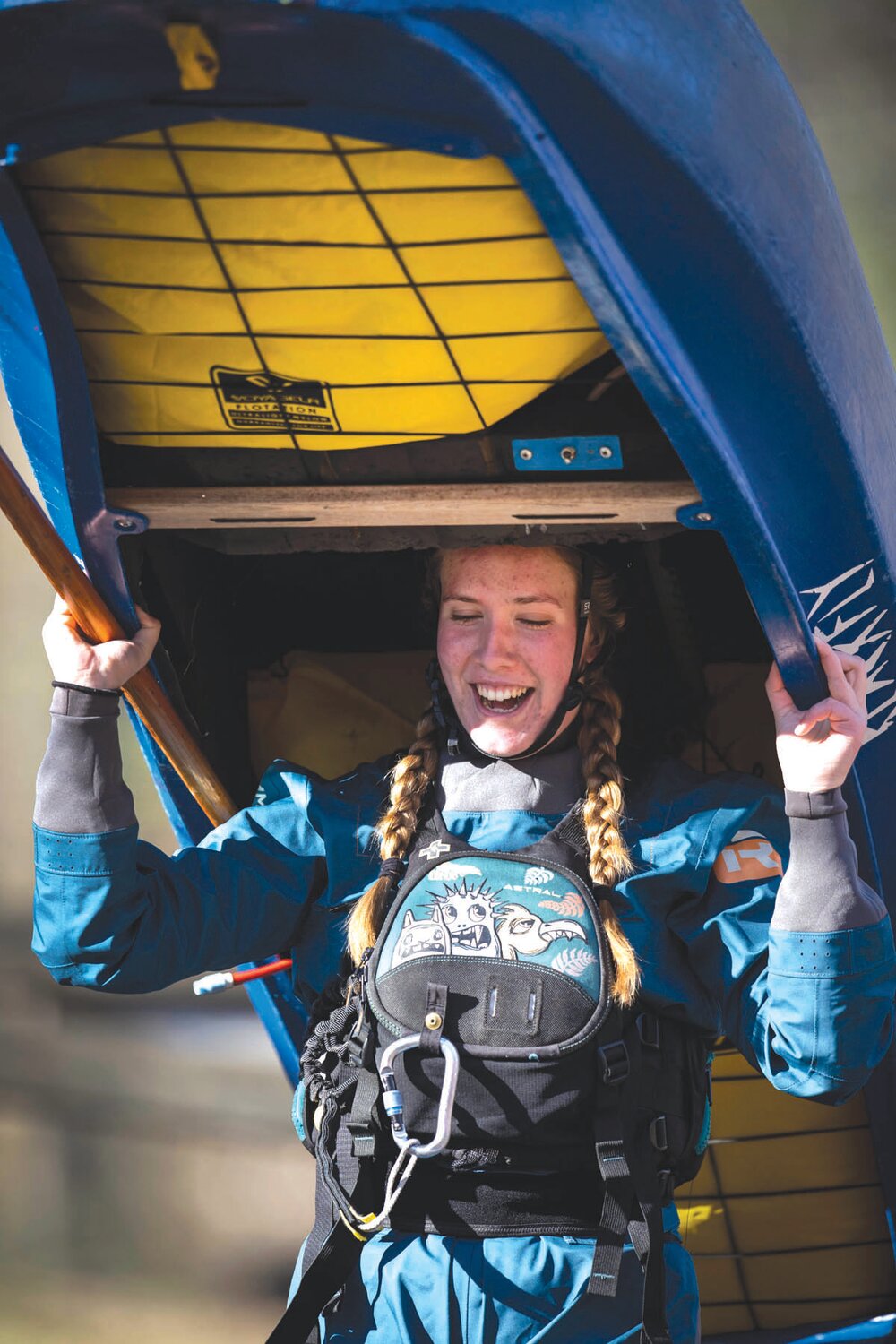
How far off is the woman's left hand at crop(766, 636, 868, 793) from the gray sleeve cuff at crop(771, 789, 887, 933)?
0.06ft

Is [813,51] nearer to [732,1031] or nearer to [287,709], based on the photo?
[287,709]

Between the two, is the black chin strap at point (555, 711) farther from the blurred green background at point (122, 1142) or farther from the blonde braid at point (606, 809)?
the blurred green background at point (122, 1142)

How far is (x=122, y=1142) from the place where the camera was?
4469 mm

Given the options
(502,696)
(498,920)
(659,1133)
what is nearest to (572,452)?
(502,696)

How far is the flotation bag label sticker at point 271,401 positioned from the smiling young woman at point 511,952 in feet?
0.88

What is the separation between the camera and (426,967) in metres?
1.61

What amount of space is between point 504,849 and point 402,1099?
0.31 metres

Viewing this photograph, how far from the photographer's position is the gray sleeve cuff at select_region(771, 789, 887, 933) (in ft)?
4.95

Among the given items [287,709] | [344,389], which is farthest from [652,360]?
[287,709]

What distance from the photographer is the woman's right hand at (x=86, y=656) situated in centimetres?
165

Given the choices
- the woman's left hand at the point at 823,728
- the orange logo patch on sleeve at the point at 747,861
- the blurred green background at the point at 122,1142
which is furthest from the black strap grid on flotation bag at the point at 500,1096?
the blurred green background at the point at 122,1142

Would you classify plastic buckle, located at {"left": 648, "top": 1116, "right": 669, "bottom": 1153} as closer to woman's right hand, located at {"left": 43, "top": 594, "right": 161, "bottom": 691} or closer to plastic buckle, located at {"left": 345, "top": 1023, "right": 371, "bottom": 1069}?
plastic buckle, located at {"left": 345, "top": 1023, "right": 371, "bottom": 1069}

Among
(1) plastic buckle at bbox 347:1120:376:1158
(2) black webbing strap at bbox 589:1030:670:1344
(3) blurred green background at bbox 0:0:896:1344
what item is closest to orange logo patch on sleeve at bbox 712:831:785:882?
(2) black webbing strap at bbox 589:1030:670:1344

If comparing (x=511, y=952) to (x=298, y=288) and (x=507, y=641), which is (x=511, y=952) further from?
(x=298, y=288)
